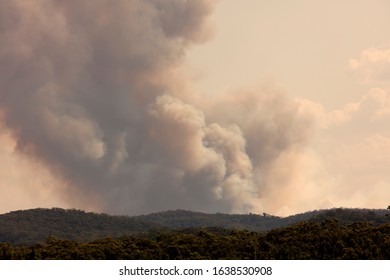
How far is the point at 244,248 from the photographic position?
11544 centimetres

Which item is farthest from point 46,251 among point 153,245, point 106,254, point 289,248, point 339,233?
point 339,233

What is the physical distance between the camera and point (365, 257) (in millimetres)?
104375

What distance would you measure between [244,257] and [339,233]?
1748cm

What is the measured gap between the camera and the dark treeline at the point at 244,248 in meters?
108

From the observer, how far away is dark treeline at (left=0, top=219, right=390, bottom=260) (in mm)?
108250
